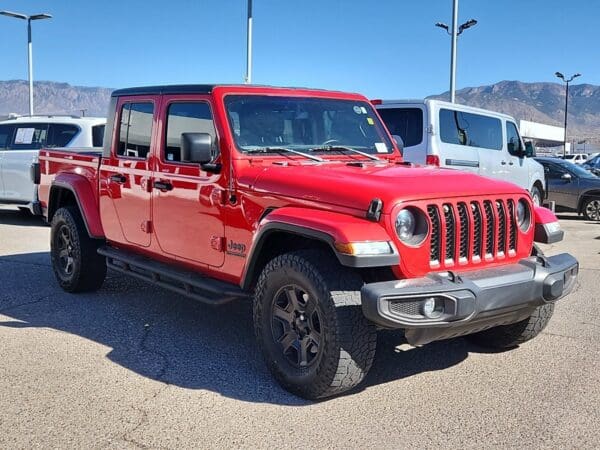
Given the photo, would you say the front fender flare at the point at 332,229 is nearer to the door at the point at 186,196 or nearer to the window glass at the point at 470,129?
the door at the point at 186,196

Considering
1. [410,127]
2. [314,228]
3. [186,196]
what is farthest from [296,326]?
[410,127]

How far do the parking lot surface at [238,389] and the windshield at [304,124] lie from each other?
1.55 meters

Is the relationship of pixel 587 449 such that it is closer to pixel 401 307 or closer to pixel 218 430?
pixel 401 307

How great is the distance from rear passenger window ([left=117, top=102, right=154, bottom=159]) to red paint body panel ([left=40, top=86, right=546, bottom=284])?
7 cm

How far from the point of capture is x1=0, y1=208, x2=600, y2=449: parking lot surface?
359 cm

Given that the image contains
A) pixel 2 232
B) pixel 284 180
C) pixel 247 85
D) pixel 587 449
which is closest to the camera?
pixel 587 449

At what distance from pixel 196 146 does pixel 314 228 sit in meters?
1.20

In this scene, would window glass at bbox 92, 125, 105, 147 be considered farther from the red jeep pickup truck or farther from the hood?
the hood

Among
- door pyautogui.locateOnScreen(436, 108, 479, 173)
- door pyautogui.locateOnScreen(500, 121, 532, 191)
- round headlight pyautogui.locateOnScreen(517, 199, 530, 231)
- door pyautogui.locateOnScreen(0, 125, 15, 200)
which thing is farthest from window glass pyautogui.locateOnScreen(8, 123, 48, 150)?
round headlight pyautogui.locateOnScreen(517, 199, 530, 231)

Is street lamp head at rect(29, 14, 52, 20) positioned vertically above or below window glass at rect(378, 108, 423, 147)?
above

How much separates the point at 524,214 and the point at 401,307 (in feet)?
4.77

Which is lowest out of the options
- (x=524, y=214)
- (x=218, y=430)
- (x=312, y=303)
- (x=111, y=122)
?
(x=218, y=430)

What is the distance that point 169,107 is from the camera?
Result: 535cm

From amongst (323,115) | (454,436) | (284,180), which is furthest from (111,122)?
(454,436)
